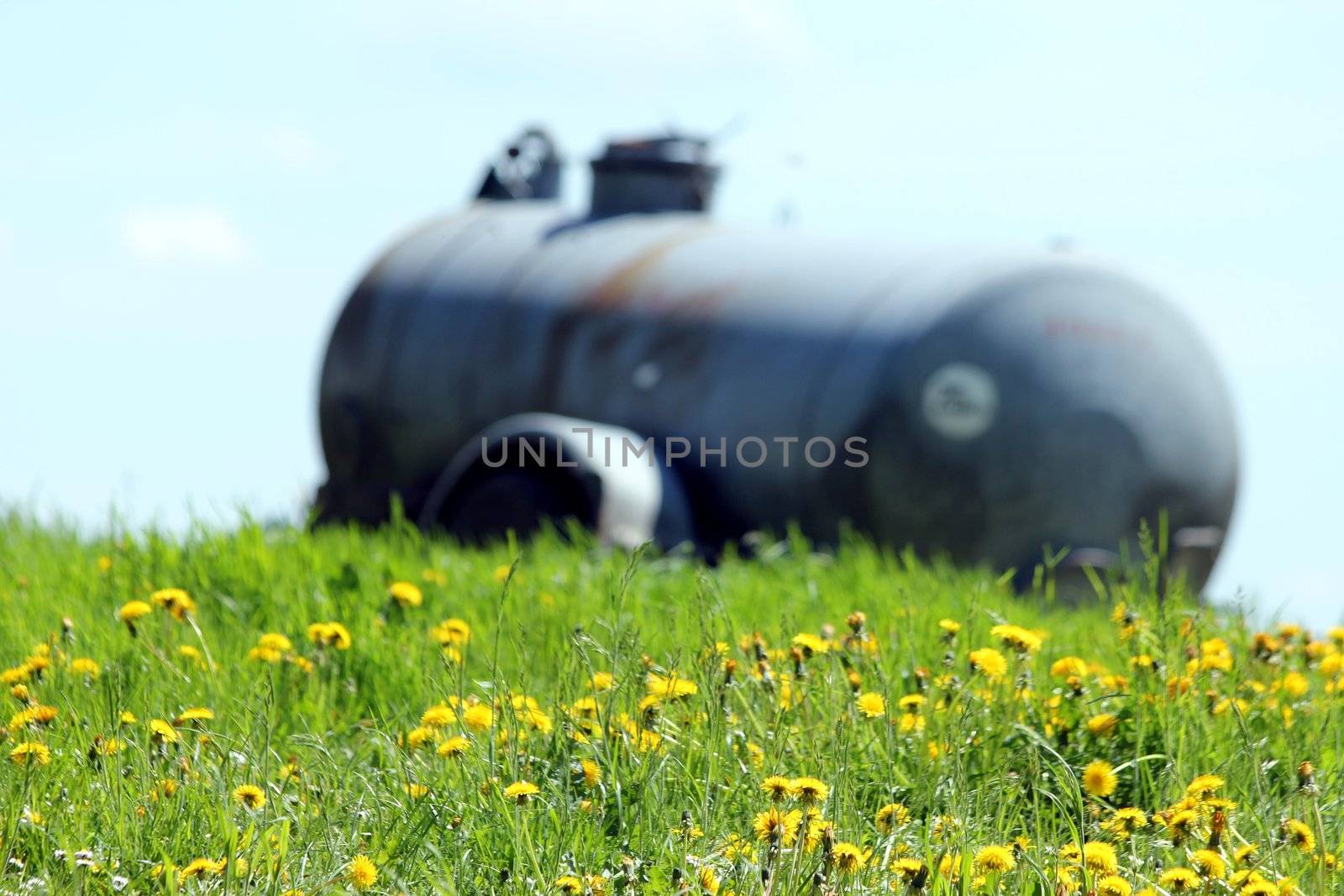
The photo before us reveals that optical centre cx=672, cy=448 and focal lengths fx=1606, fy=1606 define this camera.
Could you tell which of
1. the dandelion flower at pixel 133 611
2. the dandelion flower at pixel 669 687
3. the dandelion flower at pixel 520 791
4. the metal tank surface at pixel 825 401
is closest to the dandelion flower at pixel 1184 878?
the dandelion flower at pixel 669 687

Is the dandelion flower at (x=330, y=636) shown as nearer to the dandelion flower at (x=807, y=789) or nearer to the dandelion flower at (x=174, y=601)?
the dandelion flower at (x=174, y=601)

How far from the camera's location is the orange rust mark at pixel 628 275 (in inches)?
308

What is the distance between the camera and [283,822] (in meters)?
2.47

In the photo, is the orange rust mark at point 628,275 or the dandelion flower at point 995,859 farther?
the orange rust mark at point 628,275

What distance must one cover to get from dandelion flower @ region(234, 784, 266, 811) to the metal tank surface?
169 inches

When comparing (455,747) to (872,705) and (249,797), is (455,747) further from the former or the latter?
(872,705)

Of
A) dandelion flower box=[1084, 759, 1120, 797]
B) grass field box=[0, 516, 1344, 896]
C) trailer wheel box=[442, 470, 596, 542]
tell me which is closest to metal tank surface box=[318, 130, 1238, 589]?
trailer wheel box=[442, 470, 596, 542]

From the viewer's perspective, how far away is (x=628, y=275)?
26.1ft

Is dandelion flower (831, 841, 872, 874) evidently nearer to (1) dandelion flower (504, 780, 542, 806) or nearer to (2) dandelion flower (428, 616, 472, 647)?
(1) dandelion flower (504, 780, 542, 806)

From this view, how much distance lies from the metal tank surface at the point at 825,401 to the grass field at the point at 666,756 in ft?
7.90

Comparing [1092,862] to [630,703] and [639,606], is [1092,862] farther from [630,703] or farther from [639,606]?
[639,606]

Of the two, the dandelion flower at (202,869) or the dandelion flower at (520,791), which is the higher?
the dandelion flower at (520,791)

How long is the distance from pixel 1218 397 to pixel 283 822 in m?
5.83

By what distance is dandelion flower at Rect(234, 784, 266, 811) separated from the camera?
2.54 metres
